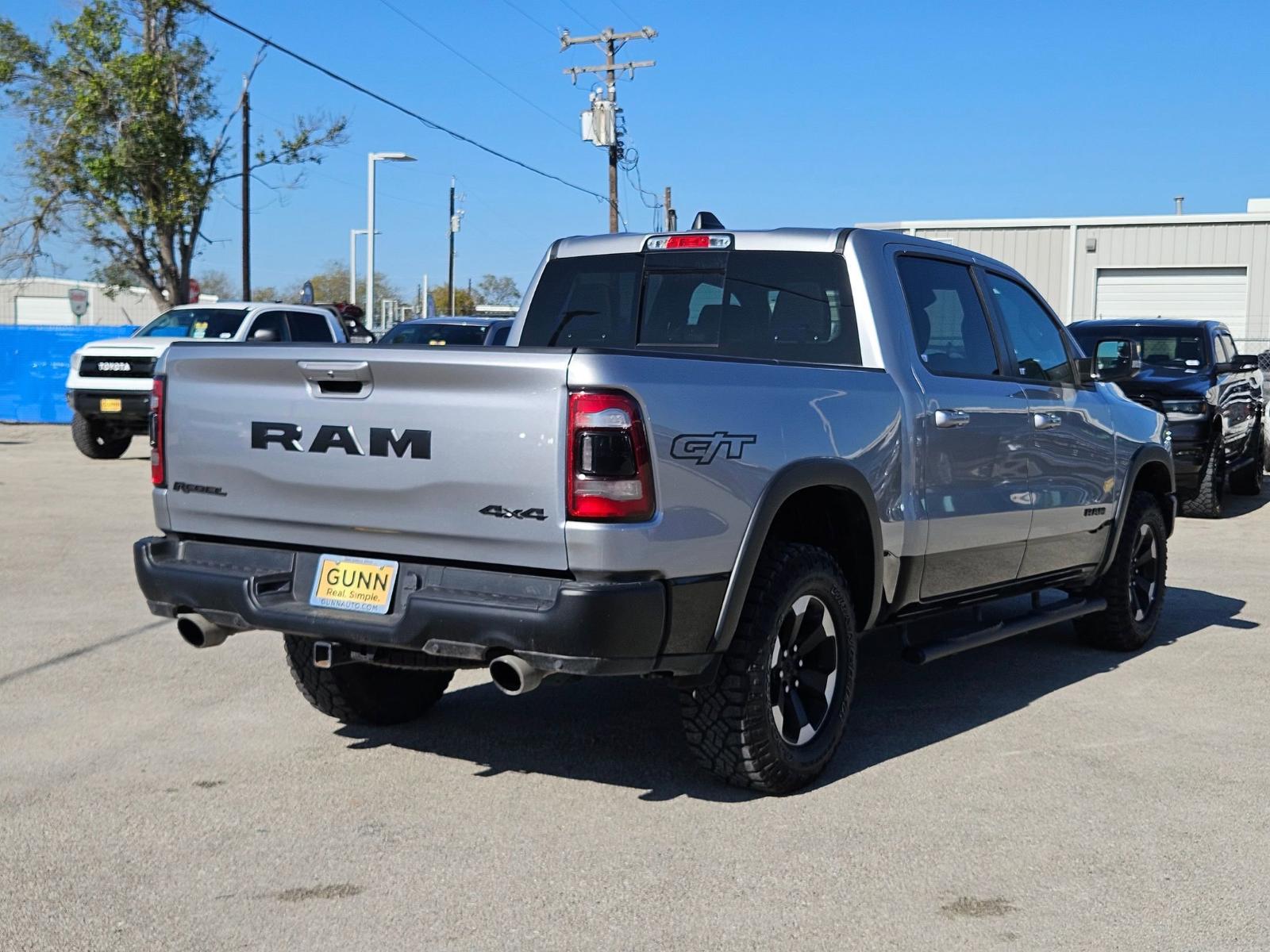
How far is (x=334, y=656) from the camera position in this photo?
15.6ft

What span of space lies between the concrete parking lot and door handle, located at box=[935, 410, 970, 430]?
1214 mm

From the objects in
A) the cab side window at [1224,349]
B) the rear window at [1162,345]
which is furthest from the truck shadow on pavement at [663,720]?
the cab side window at [1224,349]

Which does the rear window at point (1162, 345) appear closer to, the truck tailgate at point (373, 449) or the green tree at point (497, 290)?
the truck tailgate at point (373, 449)

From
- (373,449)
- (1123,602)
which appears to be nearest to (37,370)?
(1123,602)

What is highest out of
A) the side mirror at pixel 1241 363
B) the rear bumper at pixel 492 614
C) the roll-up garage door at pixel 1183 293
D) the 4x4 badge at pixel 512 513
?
the roll-up garage door at pixel 1183 293

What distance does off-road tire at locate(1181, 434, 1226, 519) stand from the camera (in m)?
14.0

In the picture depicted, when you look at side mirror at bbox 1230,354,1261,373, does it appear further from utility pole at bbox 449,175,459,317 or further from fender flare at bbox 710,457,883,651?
utility pole at bbox 449,175,459,317

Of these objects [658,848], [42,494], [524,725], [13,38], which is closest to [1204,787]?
[658,848]

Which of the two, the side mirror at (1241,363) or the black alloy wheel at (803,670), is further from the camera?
the side mirror at (1241,363)

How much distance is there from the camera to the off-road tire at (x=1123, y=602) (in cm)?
749

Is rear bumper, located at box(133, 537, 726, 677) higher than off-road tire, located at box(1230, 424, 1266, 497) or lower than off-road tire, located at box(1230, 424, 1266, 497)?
higher

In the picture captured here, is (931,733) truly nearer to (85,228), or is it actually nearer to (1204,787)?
(1204,787)

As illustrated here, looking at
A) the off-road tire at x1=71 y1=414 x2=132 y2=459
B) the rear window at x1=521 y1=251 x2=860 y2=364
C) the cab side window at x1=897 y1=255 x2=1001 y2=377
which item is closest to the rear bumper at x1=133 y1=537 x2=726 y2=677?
the rear window at x1=521 y1=251 x2=860 y2=364

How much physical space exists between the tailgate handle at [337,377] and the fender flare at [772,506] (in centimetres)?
126
